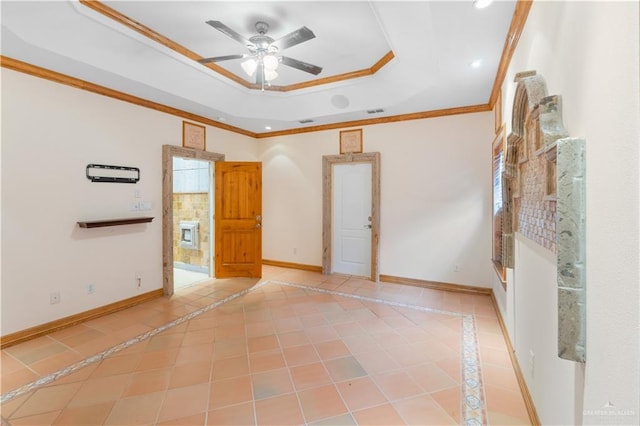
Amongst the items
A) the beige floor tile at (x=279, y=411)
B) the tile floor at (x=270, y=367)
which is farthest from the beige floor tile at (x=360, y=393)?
the beige floor tile at (x=279, y=411)

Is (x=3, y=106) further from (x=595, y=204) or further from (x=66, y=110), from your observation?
(x=595, y=204)

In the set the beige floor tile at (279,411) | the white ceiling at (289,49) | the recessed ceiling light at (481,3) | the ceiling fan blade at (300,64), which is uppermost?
the white ceiling at (289,49)

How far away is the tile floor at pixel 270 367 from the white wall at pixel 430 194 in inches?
31.9

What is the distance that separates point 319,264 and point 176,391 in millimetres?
3518

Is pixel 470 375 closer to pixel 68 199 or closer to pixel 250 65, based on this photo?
pixel 250 65

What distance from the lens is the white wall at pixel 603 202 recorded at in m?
0.79

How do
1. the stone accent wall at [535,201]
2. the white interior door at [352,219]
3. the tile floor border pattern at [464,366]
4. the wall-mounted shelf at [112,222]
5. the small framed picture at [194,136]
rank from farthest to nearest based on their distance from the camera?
the white interior door at [352,219], the small framed picture at [194,136], the wall-mounted shelf at [112,222], the tile floor border pattern at [464,366], the stone accent wall at [535,201]

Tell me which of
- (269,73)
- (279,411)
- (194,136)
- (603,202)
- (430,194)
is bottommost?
(279,411)

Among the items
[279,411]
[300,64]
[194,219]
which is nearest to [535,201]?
[279,411]

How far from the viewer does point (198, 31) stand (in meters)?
2.85

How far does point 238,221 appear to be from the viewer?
5031 mm

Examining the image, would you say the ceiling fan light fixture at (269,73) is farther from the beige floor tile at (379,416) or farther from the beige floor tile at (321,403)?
the beige floor tile at (379,416)

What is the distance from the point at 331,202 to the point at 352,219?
1.64 feet

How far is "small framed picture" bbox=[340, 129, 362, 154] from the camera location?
195 inches
